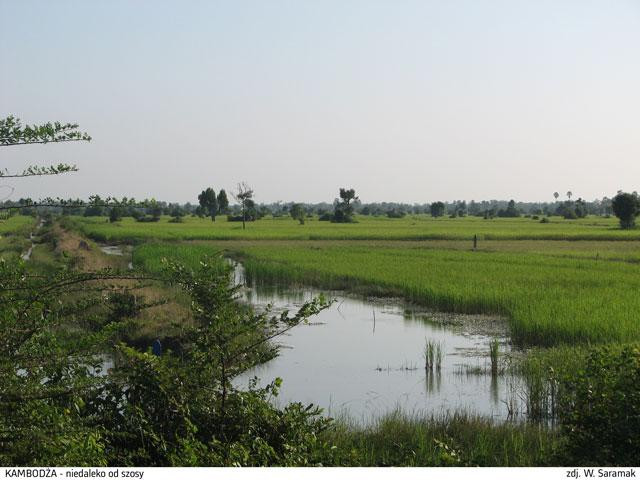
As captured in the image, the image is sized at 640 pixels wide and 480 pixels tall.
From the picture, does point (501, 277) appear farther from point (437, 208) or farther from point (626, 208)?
point (437, 208)

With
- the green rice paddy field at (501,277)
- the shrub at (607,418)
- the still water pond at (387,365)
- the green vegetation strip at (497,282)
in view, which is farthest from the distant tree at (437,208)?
the shrub at (607,418)

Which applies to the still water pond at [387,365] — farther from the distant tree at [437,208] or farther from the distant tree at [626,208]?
the distant tree at [437,208]

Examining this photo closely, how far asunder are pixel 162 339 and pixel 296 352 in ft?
7.60

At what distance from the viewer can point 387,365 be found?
10883 mm

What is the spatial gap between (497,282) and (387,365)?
297 inches

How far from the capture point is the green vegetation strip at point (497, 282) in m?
11.7

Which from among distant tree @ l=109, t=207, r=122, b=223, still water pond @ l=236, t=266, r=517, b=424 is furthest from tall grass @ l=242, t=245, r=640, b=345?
distant tree @ l=109, t=207, r=122, b=223

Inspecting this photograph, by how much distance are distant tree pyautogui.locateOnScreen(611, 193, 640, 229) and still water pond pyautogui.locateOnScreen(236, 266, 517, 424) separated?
39.5 metres

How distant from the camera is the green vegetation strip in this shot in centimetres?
1168

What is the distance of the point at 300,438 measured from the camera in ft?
16.6

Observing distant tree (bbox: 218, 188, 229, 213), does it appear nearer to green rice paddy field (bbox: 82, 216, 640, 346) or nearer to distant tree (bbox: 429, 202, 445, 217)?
distant tree (bbox: 429, 202, 445, 217)

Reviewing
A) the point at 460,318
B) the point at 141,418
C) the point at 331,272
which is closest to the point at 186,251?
the point at 331,272
